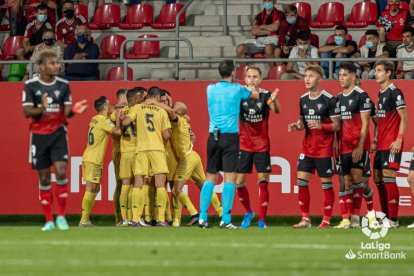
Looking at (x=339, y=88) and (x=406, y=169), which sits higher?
(x=339, y=88)

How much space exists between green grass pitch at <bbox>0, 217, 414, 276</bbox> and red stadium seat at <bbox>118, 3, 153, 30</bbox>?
28.7 feet

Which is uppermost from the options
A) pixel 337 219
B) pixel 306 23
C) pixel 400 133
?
pixel 306 23

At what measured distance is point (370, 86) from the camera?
2117 cm

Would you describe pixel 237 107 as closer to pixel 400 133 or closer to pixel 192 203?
pixel 400 133

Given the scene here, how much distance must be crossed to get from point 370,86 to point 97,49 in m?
5.48

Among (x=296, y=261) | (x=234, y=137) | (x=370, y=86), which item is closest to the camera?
(x=296, y=261)

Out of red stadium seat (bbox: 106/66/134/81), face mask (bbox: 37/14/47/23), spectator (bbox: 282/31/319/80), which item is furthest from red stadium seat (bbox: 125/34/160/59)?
spectator (bbox: 282/31/319/80)

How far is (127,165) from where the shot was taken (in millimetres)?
20219

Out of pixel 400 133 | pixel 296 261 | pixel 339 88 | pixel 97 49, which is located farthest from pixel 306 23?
pixel 296 261

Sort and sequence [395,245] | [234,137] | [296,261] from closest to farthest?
[296,261] < [395,245] < [234,137]

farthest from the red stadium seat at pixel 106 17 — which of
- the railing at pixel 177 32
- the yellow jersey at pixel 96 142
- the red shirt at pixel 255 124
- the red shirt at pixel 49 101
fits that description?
the red shirt at pixel 49 101

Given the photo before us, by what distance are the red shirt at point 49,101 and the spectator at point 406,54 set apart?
25.7 ft

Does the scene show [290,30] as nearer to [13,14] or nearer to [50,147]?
[13,14]

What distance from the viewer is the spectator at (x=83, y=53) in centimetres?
2275
